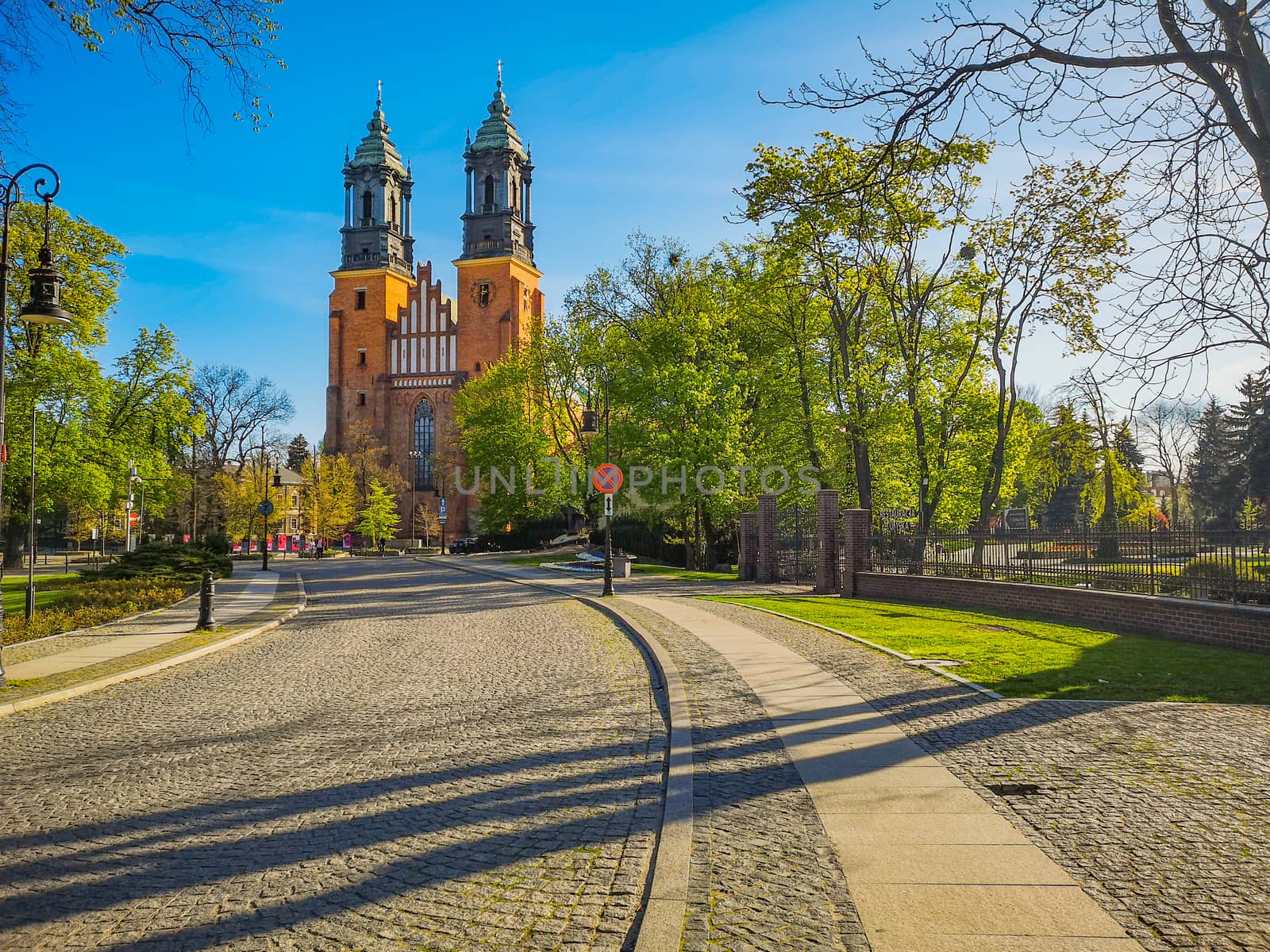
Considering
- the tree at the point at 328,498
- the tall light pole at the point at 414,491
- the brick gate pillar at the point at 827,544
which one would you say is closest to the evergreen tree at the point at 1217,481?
the brick gate pillar at the point at 827,544

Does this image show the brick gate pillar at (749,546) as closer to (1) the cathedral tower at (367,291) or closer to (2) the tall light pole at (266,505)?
(2) the tall light pole at (266,505)

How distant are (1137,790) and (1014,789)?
799mm

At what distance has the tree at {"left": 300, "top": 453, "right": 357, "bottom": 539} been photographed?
6806 centimetres

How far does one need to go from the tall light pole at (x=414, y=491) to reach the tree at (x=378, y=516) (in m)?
2.20

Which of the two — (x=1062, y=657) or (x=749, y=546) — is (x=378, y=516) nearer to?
(x=749, y=546)

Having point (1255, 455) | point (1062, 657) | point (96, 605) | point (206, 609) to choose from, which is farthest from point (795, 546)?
point (1255, 455)

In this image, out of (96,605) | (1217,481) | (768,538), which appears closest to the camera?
(96,605)

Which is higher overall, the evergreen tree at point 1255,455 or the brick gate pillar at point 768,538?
the evergreen tree at point 1255,455

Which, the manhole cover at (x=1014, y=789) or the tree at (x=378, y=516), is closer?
the manhole cover at (x=1014, y=789)

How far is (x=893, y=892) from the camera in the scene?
4004 mm

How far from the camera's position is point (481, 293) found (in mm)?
78000

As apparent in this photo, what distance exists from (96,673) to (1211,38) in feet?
43.6

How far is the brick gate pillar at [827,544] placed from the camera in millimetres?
23984

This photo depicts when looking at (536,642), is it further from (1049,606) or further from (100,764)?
(1049,606)
